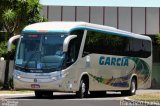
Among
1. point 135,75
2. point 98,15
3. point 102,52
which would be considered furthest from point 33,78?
point 98,15

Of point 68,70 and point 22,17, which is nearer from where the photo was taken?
point 68,70

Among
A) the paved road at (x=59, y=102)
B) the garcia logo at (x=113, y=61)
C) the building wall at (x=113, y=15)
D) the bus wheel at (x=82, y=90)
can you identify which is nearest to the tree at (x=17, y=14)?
the garcia logo at (x=113, y=61)

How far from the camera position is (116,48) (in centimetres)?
2862

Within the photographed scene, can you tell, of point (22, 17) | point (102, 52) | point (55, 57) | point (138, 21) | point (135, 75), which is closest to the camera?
point (55, 57)

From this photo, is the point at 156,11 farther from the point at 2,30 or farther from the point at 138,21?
the point at 2,30

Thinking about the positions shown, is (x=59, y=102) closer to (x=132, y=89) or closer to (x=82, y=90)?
(x=82, y=90)

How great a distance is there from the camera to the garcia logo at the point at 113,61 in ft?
89.3

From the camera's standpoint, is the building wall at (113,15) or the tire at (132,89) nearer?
the tire at (132,89)

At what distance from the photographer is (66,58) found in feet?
77.6

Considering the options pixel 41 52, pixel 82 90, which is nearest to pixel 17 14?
pixel 82 90

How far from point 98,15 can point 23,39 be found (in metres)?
25.1

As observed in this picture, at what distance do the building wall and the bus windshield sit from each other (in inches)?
969

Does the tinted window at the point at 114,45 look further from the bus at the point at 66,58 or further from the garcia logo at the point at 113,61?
the garcia logo at the point at 113,61

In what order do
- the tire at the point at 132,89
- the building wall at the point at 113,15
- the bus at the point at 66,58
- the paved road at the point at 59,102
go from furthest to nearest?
the building wall at the point at 113,15, the tire at the point at 132,89, the bus at the point at 66,58, the paved road at the point at 59,102
